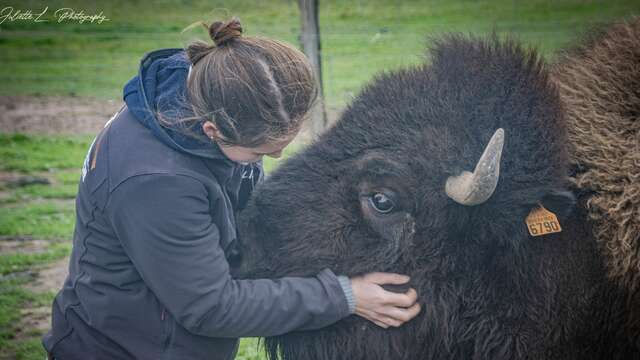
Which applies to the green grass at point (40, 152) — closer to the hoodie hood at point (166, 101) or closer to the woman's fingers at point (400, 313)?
the hoodie hood at point (166, 101)

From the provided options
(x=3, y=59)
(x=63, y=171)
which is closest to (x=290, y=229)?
(x=63, y=171)

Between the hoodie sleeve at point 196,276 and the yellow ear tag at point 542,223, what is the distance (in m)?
0.83

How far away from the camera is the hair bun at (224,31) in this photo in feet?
9.75

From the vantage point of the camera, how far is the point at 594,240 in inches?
129

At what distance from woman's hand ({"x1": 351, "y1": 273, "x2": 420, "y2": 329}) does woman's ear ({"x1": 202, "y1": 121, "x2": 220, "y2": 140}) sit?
0.85 m

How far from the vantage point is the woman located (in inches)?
114

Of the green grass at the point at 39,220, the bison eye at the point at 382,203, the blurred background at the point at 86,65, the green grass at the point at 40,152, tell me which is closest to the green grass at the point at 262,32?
the blurred background at the point at 86,65

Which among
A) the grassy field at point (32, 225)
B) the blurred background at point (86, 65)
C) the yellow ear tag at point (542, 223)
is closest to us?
the yellow ear tag at point (542, 223)

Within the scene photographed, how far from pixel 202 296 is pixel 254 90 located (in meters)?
0.82

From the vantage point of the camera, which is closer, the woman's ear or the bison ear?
the woman's ear

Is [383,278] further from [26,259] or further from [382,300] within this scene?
[26,259]

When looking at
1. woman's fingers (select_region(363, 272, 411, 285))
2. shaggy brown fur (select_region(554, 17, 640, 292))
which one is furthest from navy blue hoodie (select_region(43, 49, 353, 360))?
shaggy brown fur (select_region(554, 17, 640, 292))

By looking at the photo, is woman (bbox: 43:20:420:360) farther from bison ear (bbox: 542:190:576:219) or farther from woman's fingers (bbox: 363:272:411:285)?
bison ear (bbox: 542:190:576:219)

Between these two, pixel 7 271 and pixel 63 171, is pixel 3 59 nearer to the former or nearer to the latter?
pixel 63 171
